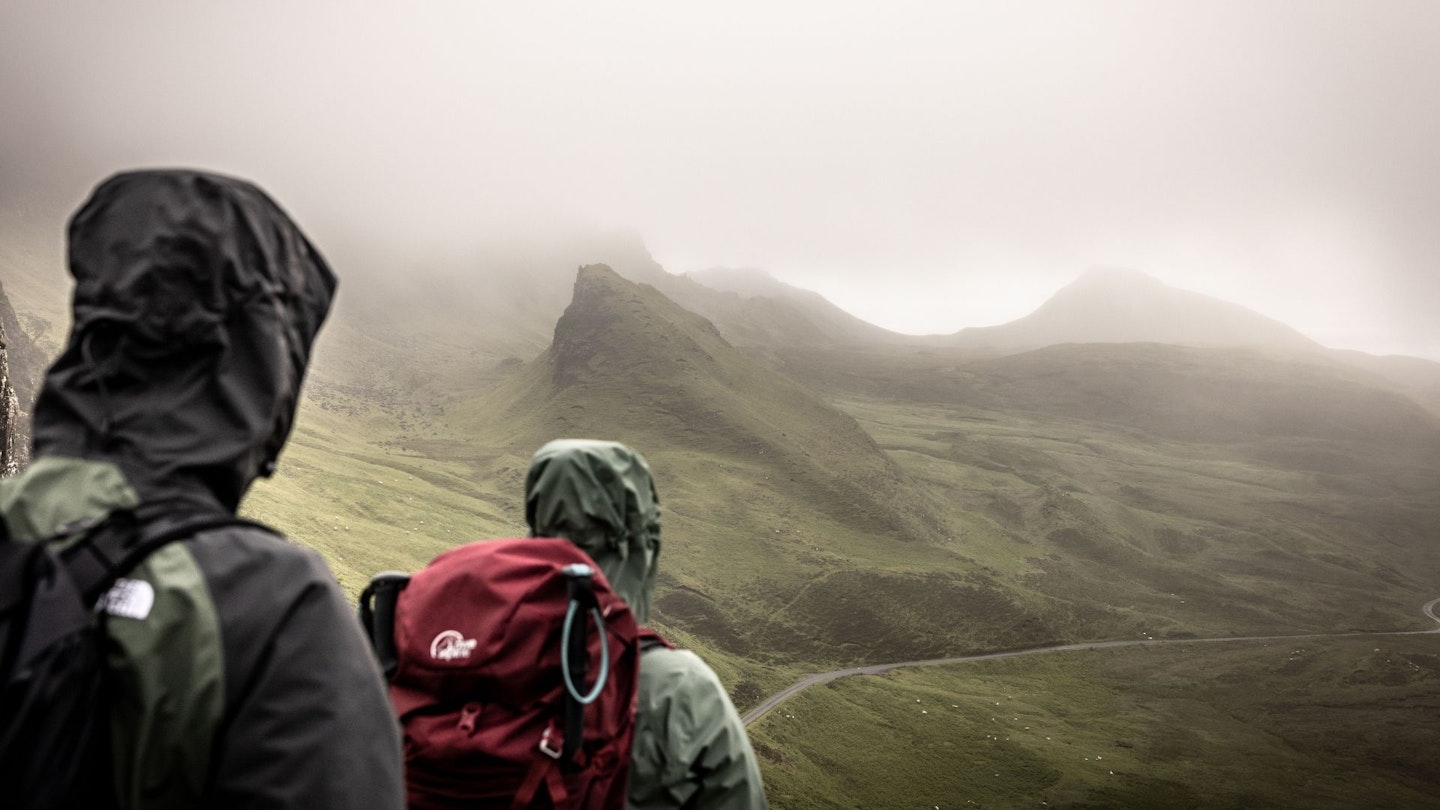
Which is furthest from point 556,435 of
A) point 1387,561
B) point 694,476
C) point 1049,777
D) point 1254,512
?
point 1387,561

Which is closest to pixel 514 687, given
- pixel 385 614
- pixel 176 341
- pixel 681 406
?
pixel 385 614

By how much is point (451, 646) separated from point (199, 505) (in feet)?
6.69

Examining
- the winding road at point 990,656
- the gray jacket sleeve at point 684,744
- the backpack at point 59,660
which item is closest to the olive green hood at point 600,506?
the gray jacket sleeve at point 684,744

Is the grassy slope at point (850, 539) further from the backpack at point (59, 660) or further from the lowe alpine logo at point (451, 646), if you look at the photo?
the backpack at point (59, 660)

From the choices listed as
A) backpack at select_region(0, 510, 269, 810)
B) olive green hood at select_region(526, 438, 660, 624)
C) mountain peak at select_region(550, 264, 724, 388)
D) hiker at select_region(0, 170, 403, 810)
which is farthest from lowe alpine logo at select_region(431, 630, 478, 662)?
mountain peak at select_region(550, 264, 724, 388)

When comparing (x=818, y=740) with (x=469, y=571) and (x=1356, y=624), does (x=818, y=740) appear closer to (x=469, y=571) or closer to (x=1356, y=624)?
Result: (x=469, y=571)

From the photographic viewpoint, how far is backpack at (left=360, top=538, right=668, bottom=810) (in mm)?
4145

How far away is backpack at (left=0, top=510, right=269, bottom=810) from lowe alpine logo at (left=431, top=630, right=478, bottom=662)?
78.2 inches

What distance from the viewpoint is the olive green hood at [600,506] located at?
18.8ft

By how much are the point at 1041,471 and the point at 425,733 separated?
681 feet

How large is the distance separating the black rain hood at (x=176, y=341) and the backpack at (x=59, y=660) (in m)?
0.26

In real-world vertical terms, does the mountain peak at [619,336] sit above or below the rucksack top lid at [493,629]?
below

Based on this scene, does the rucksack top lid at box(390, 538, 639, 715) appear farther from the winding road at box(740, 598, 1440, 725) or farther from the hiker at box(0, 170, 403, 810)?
the winding road at box(740, 598, 1440, 725)

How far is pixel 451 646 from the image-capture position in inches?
167
